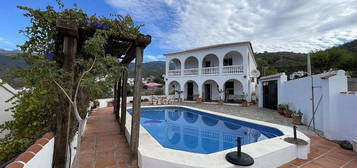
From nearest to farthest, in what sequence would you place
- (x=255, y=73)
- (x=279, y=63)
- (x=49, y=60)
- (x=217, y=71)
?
(x=49, y=60) → (x=255, y=73) → (x=217, y=71) → (x=279, y=63)

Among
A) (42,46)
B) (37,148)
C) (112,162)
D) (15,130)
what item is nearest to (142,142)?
(112,162)

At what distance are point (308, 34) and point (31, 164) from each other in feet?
79.8

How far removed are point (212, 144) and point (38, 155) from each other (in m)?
5.06

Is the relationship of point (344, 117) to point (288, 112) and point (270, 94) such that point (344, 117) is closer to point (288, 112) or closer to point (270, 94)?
point (288, 112)

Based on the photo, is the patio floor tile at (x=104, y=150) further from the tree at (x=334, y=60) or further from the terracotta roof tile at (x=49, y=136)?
the tree at (x=334, y=60)

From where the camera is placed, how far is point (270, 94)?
11109 mm

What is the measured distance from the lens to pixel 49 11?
7.62ft

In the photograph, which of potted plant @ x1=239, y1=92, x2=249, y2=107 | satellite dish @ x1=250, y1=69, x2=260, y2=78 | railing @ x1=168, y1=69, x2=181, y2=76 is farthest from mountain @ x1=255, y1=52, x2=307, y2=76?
railing @ x1=168, y1=69, x2=181, y2=76

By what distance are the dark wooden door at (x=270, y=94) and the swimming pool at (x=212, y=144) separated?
219 inches

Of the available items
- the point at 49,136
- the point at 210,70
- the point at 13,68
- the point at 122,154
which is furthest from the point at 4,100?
the point at 210,70

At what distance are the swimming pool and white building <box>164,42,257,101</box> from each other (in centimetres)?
700

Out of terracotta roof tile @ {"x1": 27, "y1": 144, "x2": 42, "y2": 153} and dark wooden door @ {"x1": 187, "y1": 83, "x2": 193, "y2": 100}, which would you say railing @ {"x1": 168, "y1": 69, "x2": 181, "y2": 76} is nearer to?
dark wooden door @ {"x1": 187, "y1": 83, "x2": 193, "y2": 100}

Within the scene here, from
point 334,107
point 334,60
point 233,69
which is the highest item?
point 334,60

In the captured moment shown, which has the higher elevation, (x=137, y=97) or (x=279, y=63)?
(x=279, y=63)
